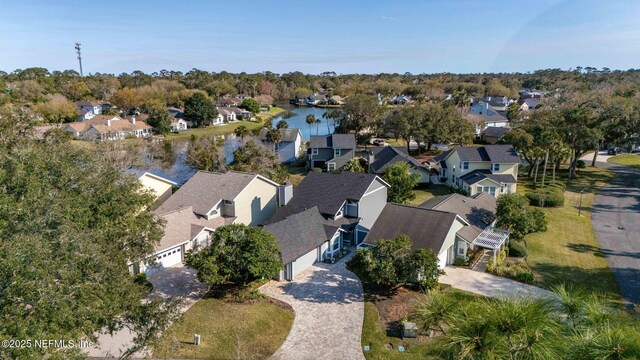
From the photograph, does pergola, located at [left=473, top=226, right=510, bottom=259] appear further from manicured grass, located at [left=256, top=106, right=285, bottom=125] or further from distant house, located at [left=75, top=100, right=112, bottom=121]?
distant house, located at [left=75, top=100, right=112, bottom=121]

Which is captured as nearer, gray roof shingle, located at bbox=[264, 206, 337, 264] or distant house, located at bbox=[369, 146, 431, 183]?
gray roof shingle, located at bbox=[264, 206, 337, 264]

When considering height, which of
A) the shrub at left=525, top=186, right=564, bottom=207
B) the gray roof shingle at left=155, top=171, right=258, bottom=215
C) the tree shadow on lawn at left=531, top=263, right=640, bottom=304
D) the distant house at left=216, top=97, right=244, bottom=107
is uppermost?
the distant house at left=216, top=97, right=244, bottom=107

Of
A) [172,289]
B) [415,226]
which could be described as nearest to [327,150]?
[415,226]

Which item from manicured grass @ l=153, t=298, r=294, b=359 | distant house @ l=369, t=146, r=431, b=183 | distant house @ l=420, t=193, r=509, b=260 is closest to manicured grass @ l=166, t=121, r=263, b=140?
distant house @ l=369, t=146, r=431, b=183

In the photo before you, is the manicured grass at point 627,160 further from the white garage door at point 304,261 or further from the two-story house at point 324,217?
the white garage door at point 304,261

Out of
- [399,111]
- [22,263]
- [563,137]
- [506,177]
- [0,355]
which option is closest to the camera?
[0,355]

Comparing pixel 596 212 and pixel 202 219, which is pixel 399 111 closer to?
pixel 596 212

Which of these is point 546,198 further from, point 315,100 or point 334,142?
point 315,100

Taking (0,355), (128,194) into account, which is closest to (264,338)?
(128,194)

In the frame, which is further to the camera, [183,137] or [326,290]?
[183,137]
